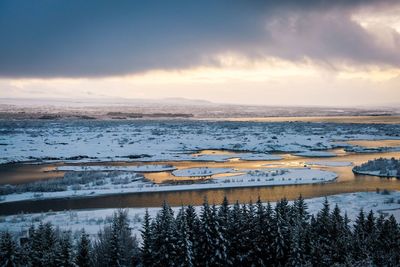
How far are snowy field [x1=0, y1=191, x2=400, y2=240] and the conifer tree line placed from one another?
16.2 feet

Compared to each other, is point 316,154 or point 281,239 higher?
point 281,239

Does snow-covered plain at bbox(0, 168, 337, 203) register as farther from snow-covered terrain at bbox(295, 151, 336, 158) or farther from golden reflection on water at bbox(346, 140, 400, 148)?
golden reflection on water at bbox(346, 140, 400, 148)

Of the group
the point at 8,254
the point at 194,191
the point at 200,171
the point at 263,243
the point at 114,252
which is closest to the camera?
the point at 8,254

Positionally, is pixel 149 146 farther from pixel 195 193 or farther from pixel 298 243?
pixel 298 243

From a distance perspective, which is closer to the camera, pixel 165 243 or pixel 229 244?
pixel 165 243

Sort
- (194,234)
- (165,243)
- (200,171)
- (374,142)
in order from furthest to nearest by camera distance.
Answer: (374,142) < (200,171) < (194,234) < (165,243)

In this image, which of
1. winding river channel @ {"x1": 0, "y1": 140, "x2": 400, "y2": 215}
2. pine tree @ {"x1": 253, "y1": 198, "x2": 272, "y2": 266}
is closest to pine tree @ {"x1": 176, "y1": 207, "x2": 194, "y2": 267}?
pine tree @ {"x1": 253, "y1": 198, "x2": 272, "y2": 266}

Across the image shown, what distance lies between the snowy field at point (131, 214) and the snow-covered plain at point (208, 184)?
21.1ft

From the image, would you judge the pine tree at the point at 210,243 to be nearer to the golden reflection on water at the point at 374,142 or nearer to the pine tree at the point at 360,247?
the pine tree at the point at 360,247

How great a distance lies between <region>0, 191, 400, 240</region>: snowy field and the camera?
26297 mm

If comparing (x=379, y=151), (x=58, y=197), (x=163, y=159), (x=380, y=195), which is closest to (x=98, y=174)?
(x=58, y=197)

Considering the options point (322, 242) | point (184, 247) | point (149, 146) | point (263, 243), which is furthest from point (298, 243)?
point (149, 146)

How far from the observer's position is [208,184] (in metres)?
39.0

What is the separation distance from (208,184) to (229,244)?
1908 centimetres
